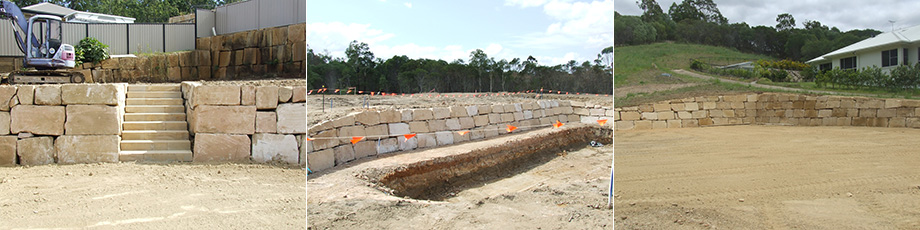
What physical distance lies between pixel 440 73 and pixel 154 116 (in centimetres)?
444

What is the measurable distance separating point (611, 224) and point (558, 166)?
1.84 metres

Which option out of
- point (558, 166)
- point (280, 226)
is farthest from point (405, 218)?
point (558, 166)

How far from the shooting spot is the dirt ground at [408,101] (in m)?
3.58

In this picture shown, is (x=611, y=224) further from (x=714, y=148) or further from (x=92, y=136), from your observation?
(x=92, y=136)

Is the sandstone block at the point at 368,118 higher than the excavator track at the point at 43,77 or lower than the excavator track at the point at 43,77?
lower

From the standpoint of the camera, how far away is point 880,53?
629 centimetres

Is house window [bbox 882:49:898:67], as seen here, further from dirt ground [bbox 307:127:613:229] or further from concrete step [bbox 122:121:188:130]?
concrete step [bbox 122:121:188:130]

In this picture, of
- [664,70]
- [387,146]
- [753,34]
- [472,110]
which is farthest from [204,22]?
[753,34]

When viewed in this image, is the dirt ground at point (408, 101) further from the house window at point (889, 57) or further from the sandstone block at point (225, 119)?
the house window at point (889, 57)

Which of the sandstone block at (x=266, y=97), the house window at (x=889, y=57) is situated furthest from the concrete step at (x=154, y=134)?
the house window at (x=889, y=57)

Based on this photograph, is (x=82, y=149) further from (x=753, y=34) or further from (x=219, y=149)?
(x=753, y=34)

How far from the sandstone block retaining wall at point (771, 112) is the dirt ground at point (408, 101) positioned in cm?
224

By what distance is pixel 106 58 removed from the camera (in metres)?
10.8

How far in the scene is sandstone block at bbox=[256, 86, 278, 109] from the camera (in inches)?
223
